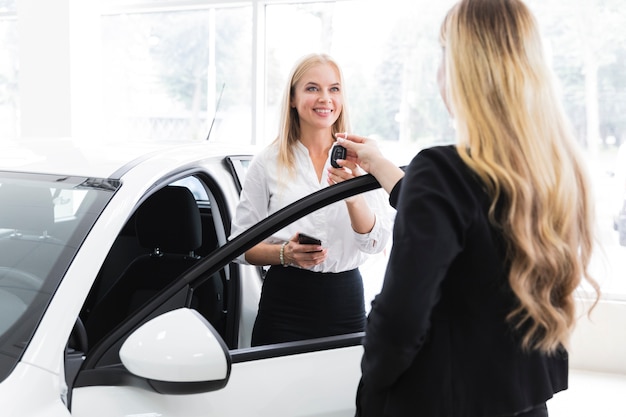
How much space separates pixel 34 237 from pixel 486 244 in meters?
0.98

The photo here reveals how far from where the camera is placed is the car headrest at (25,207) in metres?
1.53

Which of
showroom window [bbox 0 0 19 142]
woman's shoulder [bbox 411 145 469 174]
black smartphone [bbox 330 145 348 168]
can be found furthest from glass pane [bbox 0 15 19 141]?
woman's shoulder [bbox 411 145 469 174]

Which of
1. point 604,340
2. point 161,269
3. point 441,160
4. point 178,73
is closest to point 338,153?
point 441,160

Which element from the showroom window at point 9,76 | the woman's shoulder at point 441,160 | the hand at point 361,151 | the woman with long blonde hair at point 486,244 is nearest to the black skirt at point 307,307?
the hand at point 361,151

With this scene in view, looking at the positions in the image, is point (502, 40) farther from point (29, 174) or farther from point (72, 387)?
point (29, 174)

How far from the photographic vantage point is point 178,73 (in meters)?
5.52

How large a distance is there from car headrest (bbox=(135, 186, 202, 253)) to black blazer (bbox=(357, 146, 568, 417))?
3.54ft

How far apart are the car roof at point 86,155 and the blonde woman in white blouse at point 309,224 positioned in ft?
0.70

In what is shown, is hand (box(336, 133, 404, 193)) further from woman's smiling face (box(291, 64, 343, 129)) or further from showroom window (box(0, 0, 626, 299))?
showroom window (box(0, 0, 626, 299))

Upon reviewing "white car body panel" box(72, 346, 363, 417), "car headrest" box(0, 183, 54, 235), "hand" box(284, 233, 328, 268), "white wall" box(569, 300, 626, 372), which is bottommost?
"white wall" box(569, 300, 626, 372)

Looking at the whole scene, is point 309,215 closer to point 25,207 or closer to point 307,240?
point 307,240

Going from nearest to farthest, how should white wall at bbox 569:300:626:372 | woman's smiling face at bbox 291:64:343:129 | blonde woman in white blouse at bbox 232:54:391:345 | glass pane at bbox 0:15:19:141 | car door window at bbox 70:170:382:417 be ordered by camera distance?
car door window at bbox 70:170:382:417, blonde woman in white blouse at bbox 232:54:391:345, woman's smiling face at bbox 291:64:343:129, white wall at bbox 569:300:626:372, glass pane at bbox 0:15:19:141

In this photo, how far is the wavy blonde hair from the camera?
1.06 m

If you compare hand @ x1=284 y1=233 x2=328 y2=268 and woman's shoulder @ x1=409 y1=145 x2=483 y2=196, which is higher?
woman's shoulder @ x1=409 y1=145 x2=483 y2=196
